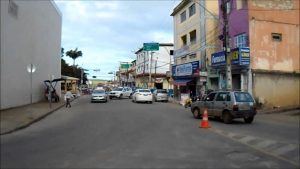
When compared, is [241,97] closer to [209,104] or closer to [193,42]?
[209,104]

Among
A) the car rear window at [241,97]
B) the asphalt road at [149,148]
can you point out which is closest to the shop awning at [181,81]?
the car rear window at [241,97]

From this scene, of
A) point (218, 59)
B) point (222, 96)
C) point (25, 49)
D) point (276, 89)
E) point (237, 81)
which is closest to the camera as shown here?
point (222, 96)

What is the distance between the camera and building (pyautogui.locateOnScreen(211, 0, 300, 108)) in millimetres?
33719

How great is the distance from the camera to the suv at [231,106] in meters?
21.1

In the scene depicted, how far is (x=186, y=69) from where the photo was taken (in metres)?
48.5

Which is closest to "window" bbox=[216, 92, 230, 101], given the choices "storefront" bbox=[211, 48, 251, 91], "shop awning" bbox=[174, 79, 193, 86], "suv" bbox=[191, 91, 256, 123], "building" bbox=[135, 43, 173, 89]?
"suv" bbox=[191, 91, 256, 123]

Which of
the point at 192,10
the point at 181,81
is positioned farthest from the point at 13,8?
the point at 181,81

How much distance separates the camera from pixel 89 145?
41.1 feet

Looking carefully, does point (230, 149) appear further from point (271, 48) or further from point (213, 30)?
point (213, 30)

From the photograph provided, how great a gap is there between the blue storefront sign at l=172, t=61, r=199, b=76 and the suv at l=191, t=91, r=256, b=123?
22.2 m

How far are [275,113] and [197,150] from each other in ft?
62.3

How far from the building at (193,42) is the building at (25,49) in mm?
15564

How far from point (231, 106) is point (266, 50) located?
593 inches

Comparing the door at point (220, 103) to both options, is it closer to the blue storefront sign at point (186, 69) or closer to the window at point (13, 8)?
the window at point (13, 8)
